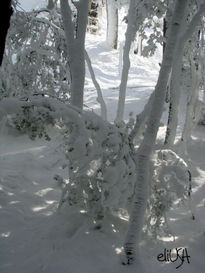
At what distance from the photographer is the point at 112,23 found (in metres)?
19.5

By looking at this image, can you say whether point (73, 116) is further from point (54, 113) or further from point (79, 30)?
point (79, 30)

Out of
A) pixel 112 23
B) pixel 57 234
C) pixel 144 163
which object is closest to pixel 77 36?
pixel 144 163

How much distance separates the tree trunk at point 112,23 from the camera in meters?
18.1

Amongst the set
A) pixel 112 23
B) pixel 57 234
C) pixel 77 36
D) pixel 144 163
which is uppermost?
pixel 112 23

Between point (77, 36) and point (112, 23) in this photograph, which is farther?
point (112, 23)

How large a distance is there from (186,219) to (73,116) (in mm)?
2816

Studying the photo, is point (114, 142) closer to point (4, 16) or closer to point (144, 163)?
point (144, 163)

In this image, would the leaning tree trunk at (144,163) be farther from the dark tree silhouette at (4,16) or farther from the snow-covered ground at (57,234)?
the dark tree silhouette at (4,16)

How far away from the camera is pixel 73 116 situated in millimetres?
2979

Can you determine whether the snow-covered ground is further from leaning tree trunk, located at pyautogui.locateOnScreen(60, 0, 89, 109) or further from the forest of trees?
leaning tree trunk, located at pyautogui.locateOnScreen(60, 0, 89, 109)

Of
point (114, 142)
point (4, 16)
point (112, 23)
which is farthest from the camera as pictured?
point (112, 23)

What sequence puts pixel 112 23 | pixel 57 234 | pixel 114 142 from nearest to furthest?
pixel 114 142 < pixel 57 234 < pixel 112 23

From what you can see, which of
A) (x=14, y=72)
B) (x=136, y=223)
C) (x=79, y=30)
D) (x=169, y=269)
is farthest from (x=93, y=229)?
(x=14, y=72)

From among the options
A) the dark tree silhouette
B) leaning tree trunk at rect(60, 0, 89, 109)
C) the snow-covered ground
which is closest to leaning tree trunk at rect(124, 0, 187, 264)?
the snow-covered ground
